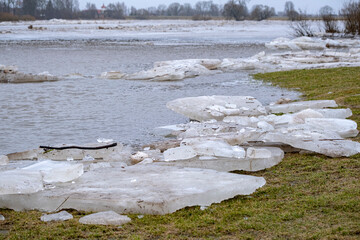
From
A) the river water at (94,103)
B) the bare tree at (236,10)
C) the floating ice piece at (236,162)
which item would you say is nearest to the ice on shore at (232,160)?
the floating ice piece at (236,162)

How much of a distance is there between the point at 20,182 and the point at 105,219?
1.00 m

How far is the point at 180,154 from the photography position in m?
4.98

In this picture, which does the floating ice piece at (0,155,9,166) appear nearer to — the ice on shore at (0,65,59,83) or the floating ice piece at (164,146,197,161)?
the floating ice piece at (164,146,197,161)

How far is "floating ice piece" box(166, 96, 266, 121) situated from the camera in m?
7.70

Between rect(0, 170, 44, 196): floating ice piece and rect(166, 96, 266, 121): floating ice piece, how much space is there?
384 cm

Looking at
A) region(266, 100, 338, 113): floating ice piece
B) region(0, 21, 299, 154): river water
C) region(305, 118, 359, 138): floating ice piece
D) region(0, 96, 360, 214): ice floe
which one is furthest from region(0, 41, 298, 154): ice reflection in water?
region(305, 118, 359, 138): floating ice piece

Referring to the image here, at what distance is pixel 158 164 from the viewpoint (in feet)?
15.9

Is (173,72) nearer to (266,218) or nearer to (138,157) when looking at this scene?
(138,157)

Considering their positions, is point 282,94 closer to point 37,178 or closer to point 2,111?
point 2,111

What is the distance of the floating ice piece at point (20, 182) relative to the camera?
153 inches

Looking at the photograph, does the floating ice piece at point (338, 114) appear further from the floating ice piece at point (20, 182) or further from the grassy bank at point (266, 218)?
the floating ice piece at point (20, 182)

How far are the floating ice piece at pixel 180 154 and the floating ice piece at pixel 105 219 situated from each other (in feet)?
5.06

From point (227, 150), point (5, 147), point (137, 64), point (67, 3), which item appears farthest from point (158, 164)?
point (67, 3)

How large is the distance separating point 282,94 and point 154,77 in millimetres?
4809
